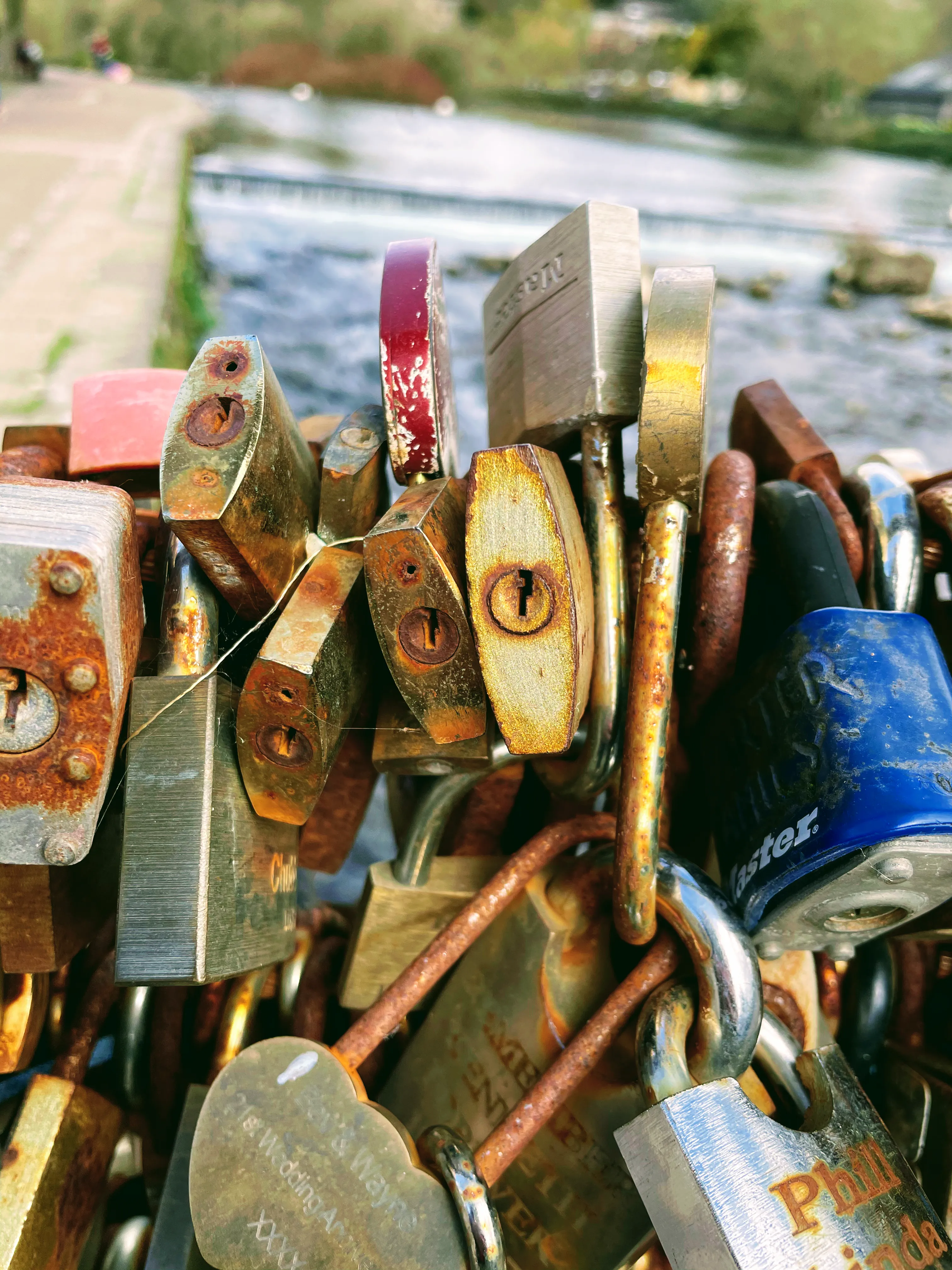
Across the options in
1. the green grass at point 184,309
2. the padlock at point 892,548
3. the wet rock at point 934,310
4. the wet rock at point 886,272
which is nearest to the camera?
the padlock at point 892,548

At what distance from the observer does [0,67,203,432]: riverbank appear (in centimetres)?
215

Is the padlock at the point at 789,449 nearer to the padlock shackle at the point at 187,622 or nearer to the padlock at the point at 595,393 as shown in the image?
the padlock at the point at 595,393

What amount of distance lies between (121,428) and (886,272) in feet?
12.7

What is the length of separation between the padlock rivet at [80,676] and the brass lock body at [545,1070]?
0.37 metres

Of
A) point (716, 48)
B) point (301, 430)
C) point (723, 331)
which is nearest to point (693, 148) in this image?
point (716, 48)

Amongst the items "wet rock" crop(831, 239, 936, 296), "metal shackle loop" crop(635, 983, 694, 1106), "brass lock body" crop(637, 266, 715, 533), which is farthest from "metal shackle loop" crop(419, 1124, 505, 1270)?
"wet rock" crop(831, 239, 936, 296)

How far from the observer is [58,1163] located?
612mm

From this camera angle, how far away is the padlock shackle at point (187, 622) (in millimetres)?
583

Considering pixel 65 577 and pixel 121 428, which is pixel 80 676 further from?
pixel 121 428

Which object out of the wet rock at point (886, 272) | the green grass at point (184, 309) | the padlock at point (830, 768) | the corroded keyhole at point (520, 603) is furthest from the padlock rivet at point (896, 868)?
the wet rock at point (886, 272)

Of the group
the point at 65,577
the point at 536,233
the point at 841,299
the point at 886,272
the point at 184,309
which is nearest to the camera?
the point at 65,577

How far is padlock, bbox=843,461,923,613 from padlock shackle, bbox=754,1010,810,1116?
12.9 inches

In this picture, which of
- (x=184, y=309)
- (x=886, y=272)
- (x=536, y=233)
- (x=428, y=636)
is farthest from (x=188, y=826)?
(x=536, y=233)

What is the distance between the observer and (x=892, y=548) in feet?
2.24
